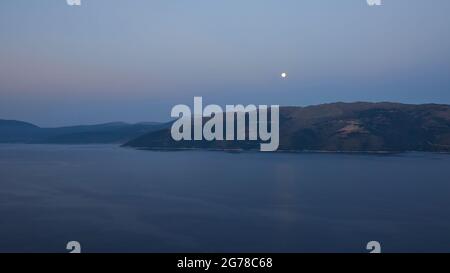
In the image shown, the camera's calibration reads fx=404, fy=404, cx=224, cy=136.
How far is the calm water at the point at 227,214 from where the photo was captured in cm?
3950

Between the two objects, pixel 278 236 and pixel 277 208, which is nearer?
pixel 278 236

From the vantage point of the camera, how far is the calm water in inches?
1555

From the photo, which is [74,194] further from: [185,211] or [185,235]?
[185,235]

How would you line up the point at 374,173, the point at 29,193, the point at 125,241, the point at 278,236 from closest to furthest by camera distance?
the point at 125,241
the point at 278,236
the point at 29,193
the point at 374,173

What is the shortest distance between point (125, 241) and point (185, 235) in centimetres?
657

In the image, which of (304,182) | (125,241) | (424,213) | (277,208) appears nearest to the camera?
(125,241)

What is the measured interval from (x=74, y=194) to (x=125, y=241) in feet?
130

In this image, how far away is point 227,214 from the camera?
181 ft

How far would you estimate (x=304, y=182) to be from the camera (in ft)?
300
